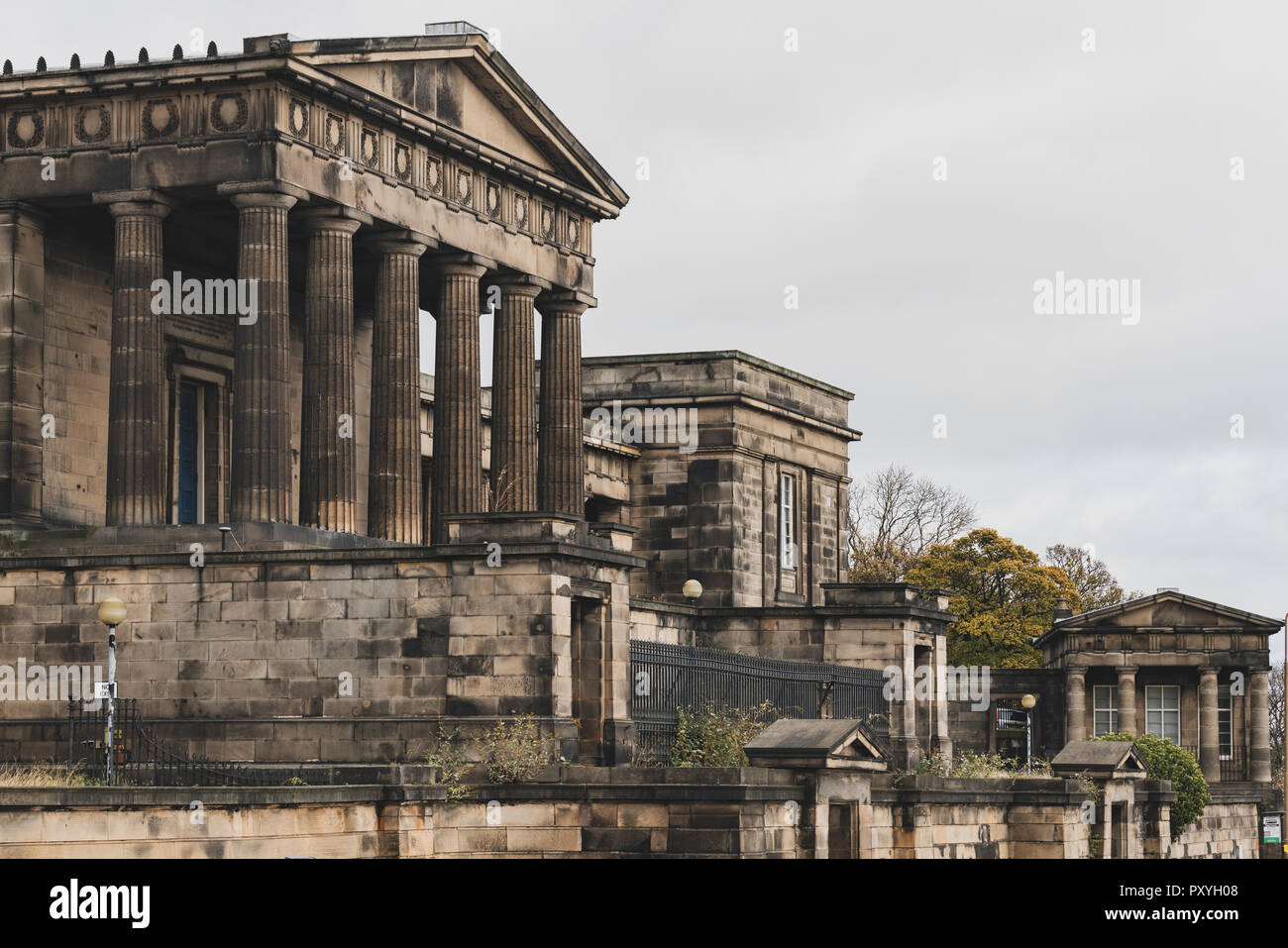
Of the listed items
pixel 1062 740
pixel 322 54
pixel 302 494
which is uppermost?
pixel 322 54

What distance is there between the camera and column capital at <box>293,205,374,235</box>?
44.3 meters

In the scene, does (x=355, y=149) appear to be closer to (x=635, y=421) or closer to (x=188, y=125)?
(x=188, y=125)

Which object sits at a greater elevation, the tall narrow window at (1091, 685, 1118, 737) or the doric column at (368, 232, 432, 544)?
the doric column at (368, 232, 432, 544)

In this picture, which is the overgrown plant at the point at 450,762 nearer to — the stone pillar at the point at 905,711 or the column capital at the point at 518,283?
the stone pillar at the point at 905,711

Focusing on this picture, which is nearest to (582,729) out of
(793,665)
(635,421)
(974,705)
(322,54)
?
(793,665)

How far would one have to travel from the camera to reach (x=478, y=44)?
47.9m

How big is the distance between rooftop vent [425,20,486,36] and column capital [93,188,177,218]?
806cm

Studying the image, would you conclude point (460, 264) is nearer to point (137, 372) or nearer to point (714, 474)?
point (137, 372)

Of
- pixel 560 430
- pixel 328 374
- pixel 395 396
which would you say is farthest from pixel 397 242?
pixel 560 430

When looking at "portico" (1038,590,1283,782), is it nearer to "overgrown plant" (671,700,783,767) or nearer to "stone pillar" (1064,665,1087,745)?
"stone pillar" (1064,665,1087,745)

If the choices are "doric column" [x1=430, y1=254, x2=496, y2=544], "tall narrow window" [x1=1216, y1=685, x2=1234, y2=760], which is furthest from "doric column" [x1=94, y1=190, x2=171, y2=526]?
"tall narrow window" [x1=1216, y1=685, x2=1234, y2=760]

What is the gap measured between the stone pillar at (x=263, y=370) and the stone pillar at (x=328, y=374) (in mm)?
1363
